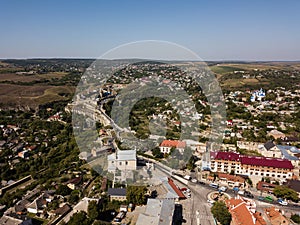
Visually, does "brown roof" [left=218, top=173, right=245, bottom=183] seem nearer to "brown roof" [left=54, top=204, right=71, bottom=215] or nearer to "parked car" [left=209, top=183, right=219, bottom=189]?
"parked car" [left=209, top=183, right=219, bottom=189]

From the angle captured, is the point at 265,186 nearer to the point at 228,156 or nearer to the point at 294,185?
the point at 294,185

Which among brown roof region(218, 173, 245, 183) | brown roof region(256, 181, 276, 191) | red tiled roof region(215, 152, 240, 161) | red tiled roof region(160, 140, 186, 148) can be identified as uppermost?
red tiled roof region(215, 152, 240, 161)

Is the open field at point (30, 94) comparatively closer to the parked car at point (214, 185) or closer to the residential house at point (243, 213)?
the parked car at point (214, 185)

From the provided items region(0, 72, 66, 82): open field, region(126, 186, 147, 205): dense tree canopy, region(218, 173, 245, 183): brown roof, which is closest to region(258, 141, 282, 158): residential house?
region(218, 173, 245, 183): brown roof

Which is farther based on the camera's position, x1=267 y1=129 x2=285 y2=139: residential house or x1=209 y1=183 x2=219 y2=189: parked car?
x1=267 y1=129 x2=285 y2=139: residential house

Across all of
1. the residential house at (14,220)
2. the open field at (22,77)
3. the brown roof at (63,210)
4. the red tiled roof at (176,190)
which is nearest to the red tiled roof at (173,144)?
the red tiled roof at (176,190)

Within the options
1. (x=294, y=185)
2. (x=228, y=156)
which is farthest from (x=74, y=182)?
(x=294, y=185)

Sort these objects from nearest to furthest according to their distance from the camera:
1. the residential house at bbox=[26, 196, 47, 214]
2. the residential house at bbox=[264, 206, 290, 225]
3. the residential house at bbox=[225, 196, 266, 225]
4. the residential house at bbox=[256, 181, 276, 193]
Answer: the residential house at bbox=[225, 196, 266, 225], the residential house at bbox=[264, 206, 290, 225], the residential house at bbox=[26, 196, 47, 214], the residential house at bbox=[256, 181, 276, 193]

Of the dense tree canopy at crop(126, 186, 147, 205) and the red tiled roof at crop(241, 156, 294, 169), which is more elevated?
the red tiled roof at crop(241, 156, 294, 169)

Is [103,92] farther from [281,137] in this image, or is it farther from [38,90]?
[281,137]
